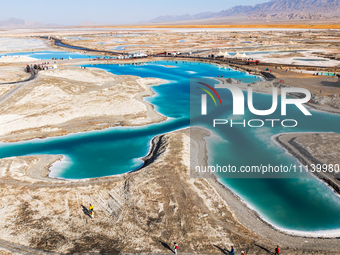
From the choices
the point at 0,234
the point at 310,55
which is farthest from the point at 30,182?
the point at 310,55

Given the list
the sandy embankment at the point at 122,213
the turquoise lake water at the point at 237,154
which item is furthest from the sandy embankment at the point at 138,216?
the turquoise lake water at the point at 237,154

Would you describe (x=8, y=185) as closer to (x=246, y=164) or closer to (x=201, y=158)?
(x=201, y=158)

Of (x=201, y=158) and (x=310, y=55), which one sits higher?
(x=310, y=55)

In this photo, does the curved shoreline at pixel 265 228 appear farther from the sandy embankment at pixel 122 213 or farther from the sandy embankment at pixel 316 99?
the sandy embankment at pixel 316 99

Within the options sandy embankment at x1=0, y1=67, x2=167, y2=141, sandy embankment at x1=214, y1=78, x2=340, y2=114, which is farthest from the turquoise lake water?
sandy embankment at x1=214, y1=78, x2=340, y2=114

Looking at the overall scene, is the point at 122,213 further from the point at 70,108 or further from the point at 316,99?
the point at 316,99

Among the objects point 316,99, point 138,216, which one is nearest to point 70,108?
point 138,216

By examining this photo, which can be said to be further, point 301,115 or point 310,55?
point 310,55
